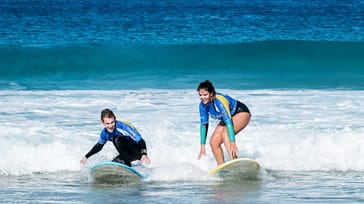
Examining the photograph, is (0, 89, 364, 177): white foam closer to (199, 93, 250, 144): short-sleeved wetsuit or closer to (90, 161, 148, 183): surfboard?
(90, 161, 148, 183): surfboard

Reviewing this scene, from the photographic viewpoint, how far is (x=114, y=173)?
383 inches

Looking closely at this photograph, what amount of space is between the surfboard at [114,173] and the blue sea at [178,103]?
0.19 metres

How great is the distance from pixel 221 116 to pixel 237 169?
2.20 feet

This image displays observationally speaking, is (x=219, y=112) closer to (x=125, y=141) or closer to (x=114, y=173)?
(x=125, y=141)

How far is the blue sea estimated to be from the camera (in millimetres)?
9461

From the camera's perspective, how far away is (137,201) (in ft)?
27.5

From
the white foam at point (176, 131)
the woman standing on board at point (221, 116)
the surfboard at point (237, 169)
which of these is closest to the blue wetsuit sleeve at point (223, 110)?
the woman standing on board at point (221, 116)

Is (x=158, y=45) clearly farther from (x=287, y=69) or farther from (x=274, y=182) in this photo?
(x=274, y=182)

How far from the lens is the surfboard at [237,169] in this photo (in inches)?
381

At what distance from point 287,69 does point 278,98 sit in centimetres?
745

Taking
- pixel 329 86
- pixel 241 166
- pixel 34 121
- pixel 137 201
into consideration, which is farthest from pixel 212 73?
pixel 137 201

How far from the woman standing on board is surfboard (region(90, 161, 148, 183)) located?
0.82 m

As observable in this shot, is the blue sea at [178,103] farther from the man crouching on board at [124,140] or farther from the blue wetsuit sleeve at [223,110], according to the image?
the blue wetsuit sleeve at [223,110]

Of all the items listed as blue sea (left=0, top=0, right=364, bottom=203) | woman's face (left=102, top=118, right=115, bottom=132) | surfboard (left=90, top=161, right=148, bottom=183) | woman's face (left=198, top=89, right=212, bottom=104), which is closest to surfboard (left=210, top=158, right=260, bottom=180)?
blue sea (left=0, top=0, right=364, bottom=203)
